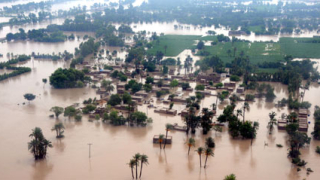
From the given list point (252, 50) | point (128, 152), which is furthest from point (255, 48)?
point (128, 152)

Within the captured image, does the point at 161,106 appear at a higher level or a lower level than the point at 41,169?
higher

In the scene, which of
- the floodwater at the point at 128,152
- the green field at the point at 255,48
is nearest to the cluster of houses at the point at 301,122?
the floodwater at the point at 128,152

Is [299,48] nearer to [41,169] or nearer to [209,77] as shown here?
[209,77]

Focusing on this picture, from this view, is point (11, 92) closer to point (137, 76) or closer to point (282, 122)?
point (137, 76)

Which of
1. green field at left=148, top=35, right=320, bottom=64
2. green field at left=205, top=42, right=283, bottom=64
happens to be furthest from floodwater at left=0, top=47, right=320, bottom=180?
green field at left=148, top=35, right=320, bottom=64

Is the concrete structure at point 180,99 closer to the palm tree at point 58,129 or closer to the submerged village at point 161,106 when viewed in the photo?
the submerged village at point 161,106

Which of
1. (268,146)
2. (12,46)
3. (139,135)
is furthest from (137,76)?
(12,46)

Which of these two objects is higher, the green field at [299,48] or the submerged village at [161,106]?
the green field at [299,48]
